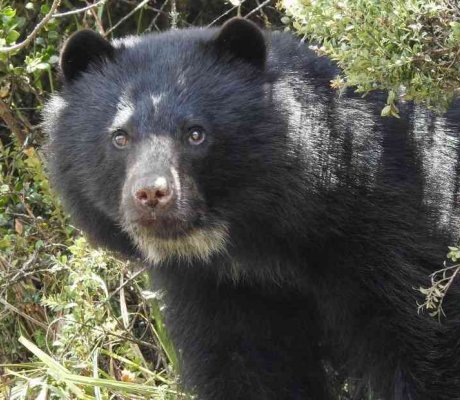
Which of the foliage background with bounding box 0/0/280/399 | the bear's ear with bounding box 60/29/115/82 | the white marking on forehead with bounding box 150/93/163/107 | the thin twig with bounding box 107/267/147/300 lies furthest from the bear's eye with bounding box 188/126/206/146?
the thin twig with bounding box 107/267/147/300

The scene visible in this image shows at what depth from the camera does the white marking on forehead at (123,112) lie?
504cm

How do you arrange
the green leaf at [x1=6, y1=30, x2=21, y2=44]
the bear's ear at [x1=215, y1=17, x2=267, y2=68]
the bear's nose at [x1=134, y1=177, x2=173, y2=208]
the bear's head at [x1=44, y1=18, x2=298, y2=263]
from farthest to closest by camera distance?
the green leaf at [x1=6, y1=30, x2=21, y2=44] → the bear's ear at [x1=215, y1=17, x2=267, y2=68] → the bear's head at [x1=44, y1=18, x2=298, y2=263] → the bear's nose at [x1=134, y1=177, x2=173, y2=208]

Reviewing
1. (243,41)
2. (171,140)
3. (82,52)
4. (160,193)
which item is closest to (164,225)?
(160,193)

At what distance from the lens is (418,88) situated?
408 centimetres

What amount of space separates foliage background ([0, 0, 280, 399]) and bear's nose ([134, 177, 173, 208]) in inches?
54.7

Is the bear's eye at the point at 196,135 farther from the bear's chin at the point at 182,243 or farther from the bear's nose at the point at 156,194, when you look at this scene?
the bear's chin at the point at 182,243

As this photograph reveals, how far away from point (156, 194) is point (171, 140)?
33 centimetres

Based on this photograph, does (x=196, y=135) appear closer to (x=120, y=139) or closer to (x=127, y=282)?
(x=120, y=139)

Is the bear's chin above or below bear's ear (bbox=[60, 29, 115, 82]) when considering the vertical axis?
below

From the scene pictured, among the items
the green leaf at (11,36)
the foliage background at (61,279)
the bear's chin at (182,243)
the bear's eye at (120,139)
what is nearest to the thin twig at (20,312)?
the foliage background at (61,279)

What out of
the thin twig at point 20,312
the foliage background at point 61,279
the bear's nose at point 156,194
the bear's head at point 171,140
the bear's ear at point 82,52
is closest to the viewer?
the bear's nose at point 156,194

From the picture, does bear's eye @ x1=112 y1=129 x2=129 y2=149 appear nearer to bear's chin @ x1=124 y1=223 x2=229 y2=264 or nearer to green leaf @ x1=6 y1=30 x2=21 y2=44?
bear's chin @ x1=124 y1=223 x2=229 y2=264

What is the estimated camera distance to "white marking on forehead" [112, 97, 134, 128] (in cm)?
504

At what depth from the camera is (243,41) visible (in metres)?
5.23
